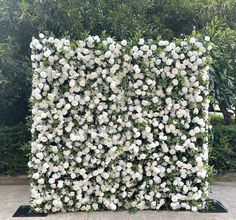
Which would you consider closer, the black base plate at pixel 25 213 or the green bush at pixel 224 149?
the black base plate at pixel 25 213

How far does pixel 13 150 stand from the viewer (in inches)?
257

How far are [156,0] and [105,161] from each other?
339 cm

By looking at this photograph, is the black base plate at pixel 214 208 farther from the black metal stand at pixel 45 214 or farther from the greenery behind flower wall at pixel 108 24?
the greenery behind flower wall at pixel 108 24

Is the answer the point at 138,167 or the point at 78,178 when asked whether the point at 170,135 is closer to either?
the point at 138,167

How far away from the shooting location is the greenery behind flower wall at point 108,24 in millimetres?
5574

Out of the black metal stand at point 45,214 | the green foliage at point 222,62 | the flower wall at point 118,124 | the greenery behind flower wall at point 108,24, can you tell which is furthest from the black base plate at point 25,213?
the green foliage at point 222,62

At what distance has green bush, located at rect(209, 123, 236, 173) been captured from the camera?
21.8 feet

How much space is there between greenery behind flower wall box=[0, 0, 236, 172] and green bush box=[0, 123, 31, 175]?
0.55 meters

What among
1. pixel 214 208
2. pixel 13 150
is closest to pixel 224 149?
pixel 214 208

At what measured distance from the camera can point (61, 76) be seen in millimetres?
4648

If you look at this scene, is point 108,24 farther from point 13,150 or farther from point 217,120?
point 217,120

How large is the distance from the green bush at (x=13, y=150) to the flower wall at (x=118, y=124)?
182cm

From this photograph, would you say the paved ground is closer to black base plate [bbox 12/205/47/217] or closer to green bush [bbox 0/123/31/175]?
black base plate [bbox 12/205/47/217]

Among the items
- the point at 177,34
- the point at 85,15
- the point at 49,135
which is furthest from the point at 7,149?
the point at 177,34
